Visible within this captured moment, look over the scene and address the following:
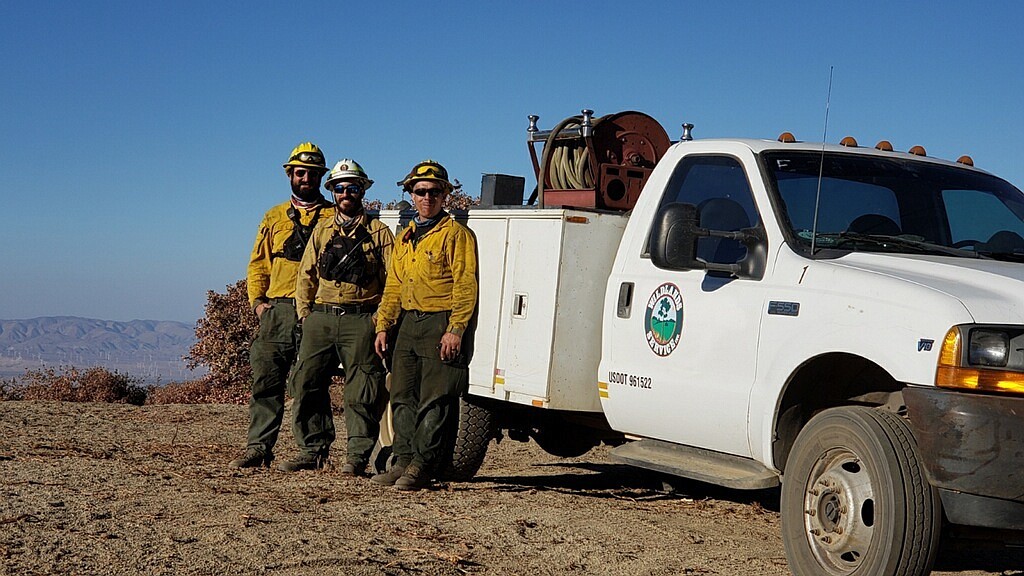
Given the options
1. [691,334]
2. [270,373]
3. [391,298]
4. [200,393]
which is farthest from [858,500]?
[200,393]

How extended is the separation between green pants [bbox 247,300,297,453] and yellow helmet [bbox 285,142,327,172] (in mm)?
1018

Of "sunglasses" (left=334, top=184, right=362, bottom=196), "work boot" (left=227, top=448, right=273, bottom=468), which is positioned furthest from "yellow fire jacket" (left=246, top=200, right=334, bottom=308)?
"work boot" (left=227, top=448, right=273, bottom=468)

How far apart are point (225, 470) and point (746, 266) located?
431cm

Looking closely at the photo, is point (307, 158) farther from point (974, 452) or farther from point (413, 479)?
point (974, 452)

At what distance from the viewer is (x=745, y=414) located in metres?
6.00

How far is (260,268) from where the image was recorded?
9.18 meters

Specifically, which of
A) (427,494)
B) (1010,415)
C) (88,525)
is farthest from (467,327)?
(1010,415)

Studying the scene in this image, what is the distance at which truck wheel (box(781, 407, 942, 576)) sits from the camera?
16.0 feet

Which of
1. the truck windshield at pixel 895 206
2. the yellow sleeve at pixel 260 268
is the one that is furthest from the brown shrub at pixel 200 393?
the truck windshield at pixel 895 206

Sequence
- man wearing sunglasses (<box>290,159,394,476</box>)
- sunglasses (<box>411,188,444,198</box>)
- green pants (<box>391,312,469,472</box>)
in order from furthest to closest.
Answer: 1. man wearing sunglasses (<box>290,159,394,476</box>)
2. sunglasses (<box>411,188,444,198</box>)
3. green pants (<box>391,312,469,472</box>)

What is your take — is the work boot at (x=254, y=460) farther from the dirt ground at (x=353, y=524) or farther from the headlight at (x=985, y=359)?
the headlight at (x=985, y=359)

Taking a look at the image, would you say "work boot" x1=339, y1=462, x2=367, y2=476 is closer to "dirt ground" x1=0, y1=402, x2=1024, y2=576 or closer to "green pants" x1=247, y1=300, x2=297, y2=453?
"dirt ground" x1=0, y1=402, x2=1024, y2=576

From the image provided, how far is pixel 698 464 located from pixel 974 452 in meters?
1.92

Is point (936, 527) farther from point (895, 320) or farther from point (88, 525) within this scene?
point (88, 525)
